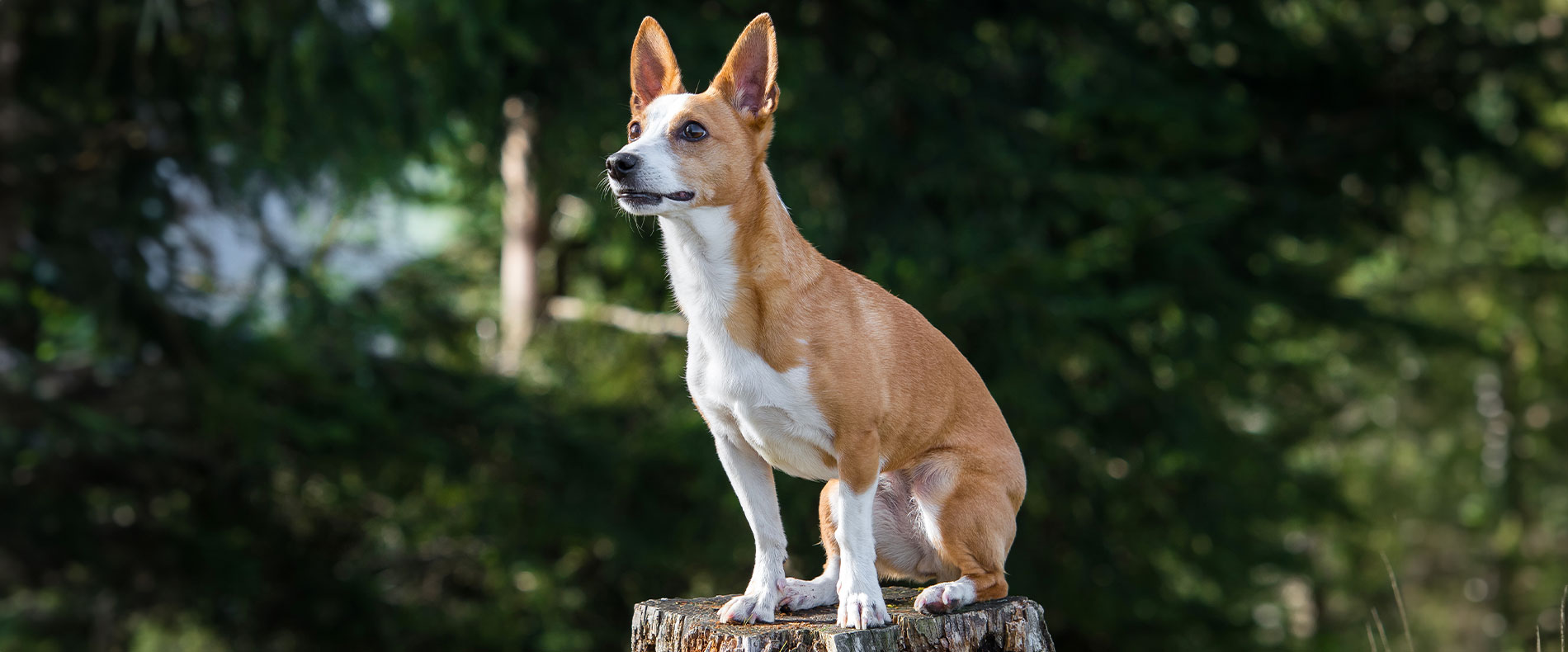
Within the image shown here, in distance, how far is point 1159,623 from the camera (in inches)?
365

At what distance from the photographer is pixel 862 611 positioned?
9.64ft

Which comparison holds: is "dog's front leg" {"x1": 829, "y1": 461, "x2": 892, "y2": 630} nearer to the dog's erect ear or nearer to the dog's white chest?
the dog's white chest

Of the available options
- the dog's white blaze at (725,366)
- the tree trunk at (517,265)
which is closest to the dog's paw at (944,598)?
the dog's white blaze at (725,366)

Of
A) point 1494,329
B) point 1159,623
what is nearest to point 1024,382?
point 1159,623

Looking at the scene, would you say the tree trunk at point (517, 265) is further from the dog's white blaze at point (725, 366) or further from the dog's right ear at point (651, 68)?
the dog's white blaze at point (725, 366)

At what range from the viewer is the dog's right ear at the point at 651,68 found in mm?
3066

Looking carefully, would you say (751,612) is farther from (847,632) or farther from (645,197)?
(645,197)

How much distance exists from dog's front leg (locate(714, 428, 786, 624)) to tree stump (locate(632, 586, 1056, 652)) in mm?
41

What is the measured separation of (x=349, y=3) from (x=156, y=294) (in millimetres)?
2326

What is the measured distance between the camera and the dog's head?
2.71m

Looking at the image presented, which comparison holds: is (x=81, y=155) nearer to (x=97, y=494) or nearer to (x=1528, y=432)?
(x=97, y=494)

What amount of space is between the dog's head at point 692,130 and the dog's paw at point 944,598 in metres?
1.13

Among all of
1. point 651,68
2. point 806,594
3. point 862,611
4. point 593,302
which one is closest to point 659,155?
point 651,68

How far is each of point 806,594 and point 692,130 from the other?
130cm
